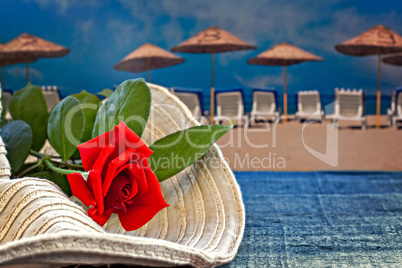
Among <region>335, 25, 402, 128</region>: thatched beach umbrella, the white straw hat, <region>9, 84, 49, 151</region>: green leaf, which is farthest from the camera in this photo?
<region>335, 25, 402, 128</region>: thatched beach umbrella

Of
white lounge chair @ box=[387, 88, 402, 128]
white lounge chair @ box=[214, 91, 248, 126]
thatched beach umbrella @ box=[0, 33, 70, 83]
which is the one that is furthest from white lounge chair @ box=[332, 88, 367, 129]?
thatched beach umbrella @ box=[0, 33, 70, 83]

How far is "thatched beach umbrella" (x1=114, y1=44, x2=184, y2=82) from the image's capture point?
6227 mm

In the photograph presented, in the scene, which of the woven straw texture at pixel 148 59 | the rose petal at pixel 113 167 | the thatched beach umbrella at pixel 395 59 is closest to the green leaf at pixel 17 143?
the rose petal at pixel 113 167

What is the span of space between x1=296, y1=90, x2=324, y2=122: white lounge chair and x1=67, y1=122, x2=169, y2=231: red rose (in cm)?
621

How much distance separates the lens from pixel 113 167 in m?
0.27

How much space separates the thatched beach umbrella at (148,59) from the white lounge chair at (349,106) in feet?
8.19

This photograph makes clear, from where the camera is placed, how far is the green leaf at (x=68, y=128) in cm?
35

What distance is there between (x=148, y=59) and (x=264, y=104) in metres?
2.03

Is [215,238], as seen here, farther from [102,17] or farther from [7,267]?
[102,17]

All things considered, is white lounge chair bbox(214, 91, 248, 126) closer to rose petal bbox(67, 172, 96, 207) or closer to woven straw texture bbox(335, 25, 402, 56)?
woven straw texture bbox(335, 25, 402, 56)

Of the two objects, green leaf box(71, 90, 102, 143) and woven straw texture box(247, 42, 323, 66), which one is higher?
woven straw texture box(247, 42, 323, 66)

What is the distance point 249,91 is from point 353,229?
882 centimetres

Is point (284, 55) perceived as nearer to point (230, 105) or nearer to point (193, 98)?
point (230, 105)

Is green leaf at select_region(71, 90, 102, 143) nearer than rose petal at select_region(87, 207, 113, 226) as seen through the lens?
No
